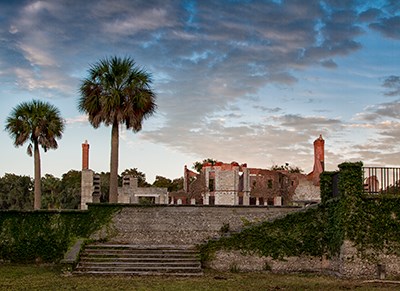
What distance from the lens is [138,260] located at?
22.4 meters

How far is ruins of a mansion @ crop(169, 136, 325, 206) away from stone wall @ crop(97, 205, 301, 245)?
21.9 metres

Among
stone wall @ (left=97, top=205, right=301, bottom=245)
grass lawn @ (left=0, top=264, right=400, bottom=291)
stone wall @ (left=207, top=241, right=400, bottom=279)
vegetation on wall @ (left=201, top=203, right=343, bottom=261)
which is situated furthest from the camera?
stone wall @ (left=97, top=205, right=301, bottom=245)

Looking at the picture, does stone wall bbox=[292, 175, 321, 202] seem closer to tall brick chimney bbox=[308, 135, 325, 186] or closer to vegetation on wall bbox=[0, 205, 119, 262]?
tall brick chimney bbox=[308, 135, 325, 186]

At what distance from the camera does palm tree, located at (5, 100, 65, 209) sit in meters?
36.3

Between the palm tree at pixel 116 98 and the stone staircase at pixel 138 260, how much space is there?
808 cm

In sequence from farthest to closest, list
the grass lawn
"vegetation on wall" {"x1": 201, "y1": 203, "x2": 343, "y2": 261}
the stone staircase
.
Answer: "vegetation on wall" {"x1": 201, "y1": 203, "x2": 343, "y2": 261}
the stone staircase
the grass lawn

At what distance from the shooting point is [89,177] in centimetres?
4753

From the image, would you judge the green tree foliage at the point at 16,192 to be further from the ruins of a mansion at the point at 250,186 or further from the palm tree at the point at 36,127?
the palm tree at the point at 36,127

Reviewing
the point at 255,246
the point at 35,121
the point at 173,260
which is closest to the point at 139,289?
the point at 173,260

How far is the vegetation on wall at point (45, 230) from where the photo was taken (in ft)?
85.0

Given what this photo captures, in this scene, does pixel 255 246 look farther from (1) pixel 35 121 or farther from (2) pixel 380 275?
(1) pixel 35 121

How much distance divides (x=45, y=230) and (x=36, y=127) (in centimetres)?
1187

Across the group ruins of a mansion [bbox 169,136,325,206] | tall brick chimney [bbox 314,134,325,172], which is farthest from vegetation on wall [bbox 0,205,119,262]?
tall brick chimney [bbox 314,134,325,172]

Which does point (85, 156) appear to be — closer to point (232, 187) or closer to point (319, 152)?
point (232, 187)
